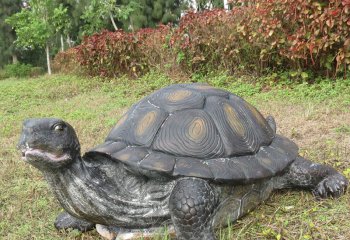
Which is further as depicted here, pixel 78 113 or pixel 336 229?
pixel 78 113

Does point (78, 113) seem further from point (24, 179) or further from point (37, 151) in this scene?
point (37, 151)

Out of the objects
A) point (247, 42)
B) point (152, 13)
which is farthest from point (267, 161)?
point (152, 13)

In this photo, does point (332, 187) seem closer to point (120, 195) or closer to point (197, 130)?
point (197, 130)

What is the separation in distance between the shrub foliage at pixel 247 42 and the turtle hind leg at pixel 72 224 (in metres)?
4.74

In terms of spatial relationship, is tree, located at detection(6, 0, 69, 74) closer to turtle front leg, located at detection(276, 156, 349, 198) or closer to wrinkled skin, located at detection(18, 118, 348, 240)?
wrinkled skin, located at detection(18, 118, 348, 240)

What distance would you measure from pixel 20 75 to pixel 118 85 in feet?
40.5

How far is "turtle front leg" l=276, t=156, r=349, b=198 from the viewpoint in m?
2.63

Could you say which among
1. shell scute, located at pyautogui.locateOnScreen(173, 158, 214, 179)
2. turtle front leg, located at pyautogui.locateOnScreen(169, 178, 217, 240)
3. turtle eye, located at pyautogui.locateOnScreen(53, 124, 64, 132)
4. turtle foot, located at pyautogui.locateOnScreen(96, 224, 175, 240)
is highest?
turtle eye, located at pyautogui.locateOnScreen(53, 124, 64, 132)

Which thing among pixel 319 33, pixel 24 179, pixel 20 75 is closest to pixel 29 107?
pixel 24 179

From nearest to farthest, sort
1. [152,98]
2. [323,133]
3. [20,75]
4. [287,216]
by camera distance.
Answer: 1. [287,216]
2. [152,98]
3. [323,133]
4. [20,75]

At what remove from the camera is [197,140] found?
2264 millimetres

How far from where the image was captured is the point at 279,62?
22.5 feet

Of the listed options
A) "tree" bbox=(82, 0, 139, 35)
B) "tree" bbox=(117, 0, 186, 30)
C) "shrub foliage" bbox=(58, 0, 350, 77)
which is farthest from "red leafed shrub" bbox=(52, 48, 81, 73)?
"tree" bbox=(117, 0, 186, 30)

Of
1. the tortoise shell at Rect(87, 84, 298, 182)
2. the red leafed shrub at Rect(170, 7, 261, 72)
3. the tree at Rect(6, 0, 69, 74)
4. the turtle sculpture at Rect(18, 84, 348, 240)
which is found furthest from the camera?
the tree at Rect(6, 0, 69, 74)
